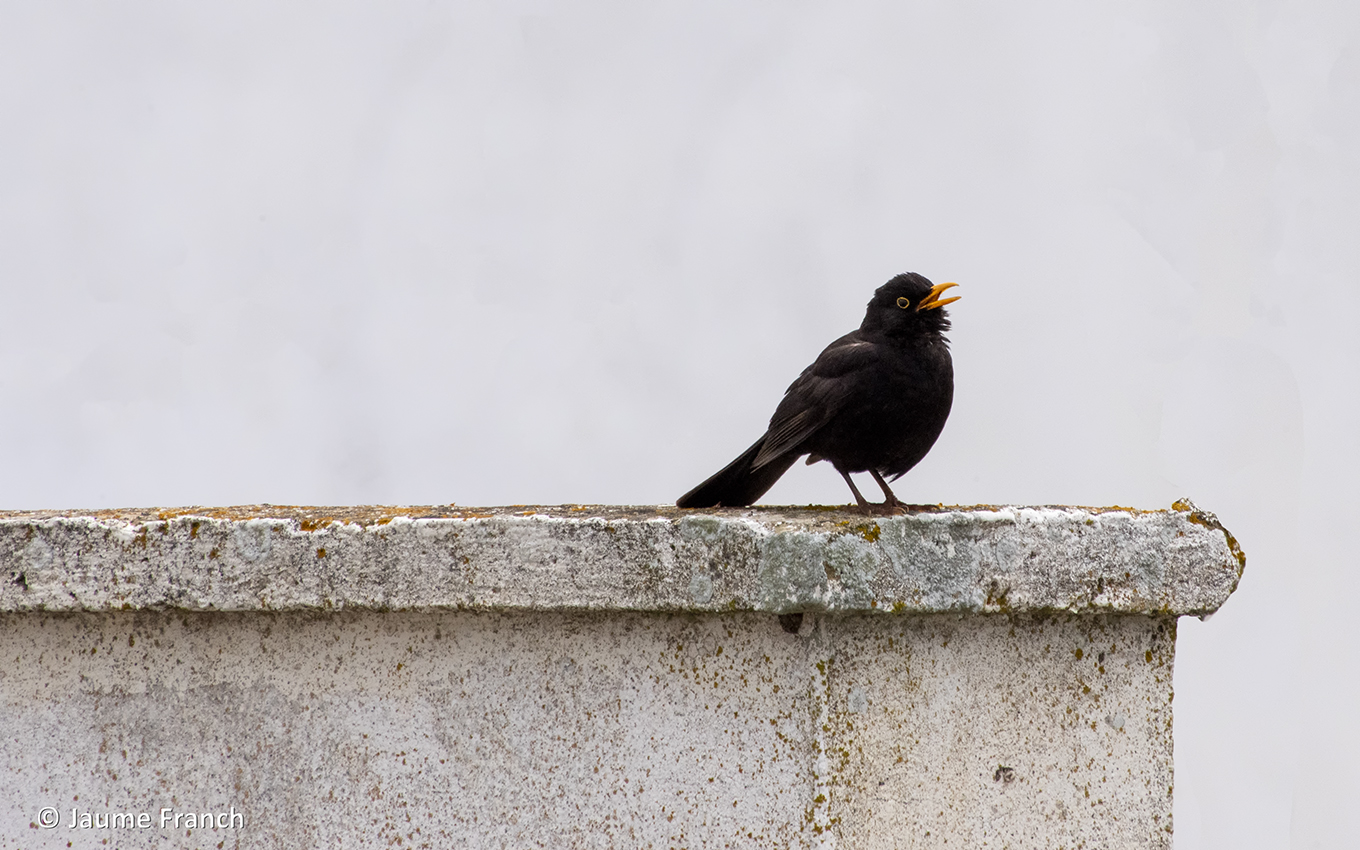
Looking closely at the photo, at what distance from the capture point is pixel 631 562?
9.30 feet

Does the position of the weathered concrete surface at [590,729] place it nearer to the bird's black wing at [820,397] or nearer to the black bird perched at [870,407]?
the black bird perched at [870,407]

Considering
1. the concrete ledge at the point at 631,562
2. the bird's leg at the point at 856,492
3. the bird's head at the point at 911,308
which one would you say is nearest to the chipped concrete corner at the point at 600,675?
the concrete ledge at the point at 631,562

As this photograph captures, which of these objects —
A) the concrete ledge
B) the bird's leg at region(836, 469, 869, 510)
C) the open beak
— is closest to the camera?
the concrete ledge

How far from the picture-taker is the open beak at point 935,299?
4098 millimetres

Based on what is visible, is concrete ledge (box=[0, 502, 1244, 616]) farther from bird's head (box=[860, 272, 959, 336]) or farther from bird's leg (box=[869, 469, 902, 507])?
bird's head (box=[860, 272, 959, 336])

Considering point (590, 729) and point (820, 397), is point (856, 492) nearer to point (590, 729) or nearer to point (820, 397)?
point (820, 397)

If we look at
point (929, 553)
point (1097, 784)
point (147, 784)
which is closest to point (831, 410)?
point (929, 553)

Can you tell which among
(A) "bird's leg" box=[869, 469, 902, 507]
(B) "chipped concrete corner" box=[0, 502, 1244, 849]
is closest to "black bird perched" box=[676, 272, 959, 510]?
(A) "bird's leg" box=[869, 469, 902, 507]

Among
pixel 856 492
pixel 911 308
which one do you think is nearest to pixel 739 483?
pixel 856 492

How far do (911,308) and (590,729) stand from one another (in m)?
1.97

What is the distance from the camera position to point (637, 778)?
2975 mm

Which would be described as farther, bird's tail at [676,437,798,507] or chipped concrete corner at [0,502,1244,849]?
bird's tail at [676,437,798,507]

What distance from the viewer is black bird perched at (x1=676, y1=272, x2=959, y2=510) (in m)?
3.94

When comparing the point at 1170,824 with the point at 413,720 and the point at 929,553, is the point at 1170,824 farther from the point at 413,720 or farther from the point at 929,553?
the point at 413,720
